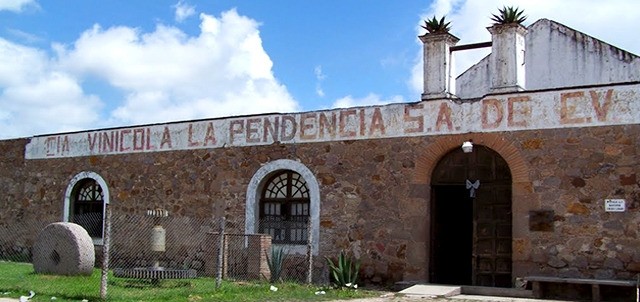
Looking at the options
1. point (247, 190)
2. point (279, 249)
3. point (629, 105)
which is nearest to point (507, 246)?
point (629, 105)

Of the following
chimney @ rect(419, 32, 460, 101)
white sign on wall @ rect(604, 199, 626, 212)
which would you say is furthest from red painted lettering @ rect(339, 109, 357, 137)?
white sign on wall @ rect(604, 199, 626, 212)

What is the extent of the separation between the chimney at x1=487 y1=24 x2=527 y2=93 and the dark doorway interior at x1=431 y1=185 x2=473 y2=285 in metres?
2.17

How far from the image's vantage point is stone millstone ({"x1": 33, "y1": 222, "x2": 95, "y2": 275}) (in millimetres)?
14249

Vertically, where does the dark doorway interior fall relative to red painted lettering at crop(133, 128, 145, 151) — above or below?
below

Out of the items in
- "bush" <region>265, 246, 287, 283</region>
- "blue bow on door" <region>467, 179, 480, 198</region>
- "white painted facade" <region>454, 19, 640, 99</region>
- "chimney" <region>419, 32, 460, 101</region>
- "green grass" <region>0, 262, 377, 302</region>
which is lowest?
"green grass" <region>0, 262, 377, 302</region>

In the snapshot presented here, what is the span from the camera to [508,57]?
13.8 metres

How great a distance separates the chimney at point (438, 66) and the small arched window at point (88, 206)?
9.02 metres

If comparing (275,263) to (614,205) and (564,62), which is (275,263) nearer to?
(614,205)

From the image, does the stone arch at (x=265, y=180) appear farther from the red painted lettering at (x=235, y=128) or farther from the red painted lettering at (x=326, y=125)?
the red painted lettering at (x=235, y=128)

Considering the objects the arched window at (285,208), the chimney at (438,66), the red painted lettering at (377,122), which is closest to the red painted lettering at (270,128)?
the arched window at (285,208)

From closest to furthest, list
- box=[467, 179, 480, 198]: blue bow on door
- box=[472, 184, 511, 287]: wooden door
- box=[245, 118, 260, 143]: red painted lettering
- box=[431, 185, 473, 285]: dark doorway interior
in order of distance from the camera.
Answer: box=[472, 184, 511, 287]: wooden door, box=[467, 179, 480, 198]: blue bow on door, box=[431, 185, 473, 285]: dark doorway interior, box=[245, 118, 260, 143]: red painted lettering

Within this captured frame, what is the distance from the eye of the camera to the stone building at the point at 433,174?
41.8 ft

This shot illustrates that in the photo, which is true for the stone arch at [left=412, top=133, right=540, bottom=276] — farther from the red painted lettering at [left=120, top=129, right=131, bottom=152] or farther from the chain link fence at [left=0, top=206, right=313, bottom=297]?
the red painted lettering at [left=120, top=129, right=131, bottom=152]

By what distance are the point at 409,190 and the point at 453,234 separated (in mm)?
1943
